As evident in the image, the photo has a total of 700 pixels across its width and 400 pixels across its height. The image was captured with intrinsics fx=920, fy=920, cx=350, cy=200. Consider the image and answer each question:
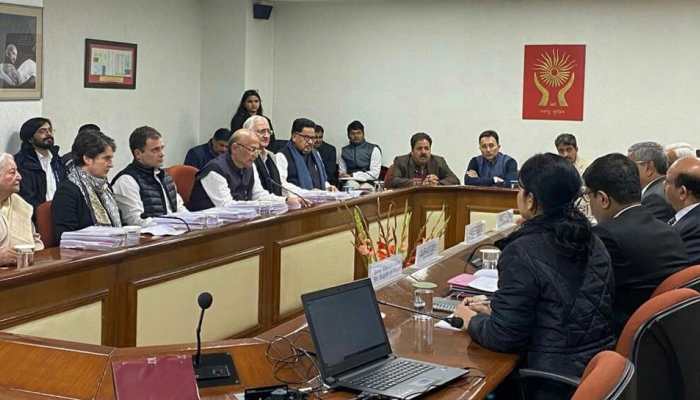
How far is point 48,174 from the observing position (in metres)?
6.43

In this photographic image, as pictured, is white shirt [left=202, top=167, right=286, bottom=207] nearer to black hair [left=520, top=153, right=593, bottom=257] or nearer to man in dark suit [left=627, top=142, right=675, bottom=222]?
man in dark suit [left=627, top=142, right=675, bottom=222]

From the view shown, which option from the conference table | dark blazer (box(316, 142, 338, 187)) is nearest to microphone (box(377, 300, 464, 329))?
the conference table

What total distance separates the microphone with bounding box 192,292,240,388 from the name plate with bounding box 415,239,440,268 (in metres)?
1.59

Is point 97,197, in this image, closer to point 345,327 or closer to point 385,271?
point 385,271

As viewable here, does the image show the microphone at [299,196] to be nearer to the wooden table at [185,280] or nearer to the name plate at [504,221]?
the wooden table at [185,280]

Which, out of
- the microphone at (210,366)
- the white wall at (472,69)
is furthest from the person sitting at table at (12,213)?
the white wall at (472,69)

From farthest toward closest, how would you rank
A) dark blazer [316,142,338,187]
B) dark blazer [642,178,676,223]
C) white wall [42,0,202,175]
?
dark blazer [316,142,338,187], white wall [42,0,202,175], dark blazer [642,178,676,223]

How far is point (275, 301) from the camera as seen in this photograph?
489 cm

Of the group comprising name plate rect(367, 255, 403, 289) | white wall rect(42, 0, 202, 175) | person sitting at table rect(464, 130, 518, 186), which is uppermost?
white wall rect(42, 0, 202, 175)

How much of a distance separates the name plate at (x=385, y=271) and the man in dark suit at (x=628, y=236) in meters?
0.75

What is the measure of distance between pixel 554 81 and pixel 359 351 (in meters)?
7.21

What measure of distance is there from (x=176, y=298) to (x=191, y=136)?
18.7 ft

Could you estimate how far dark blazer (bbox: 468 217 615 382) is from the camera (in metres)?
2.60

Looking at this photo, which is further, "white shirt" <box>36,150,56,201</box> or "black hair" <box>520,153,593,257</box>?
"white shirt" <box>36,150,56,201</box>
